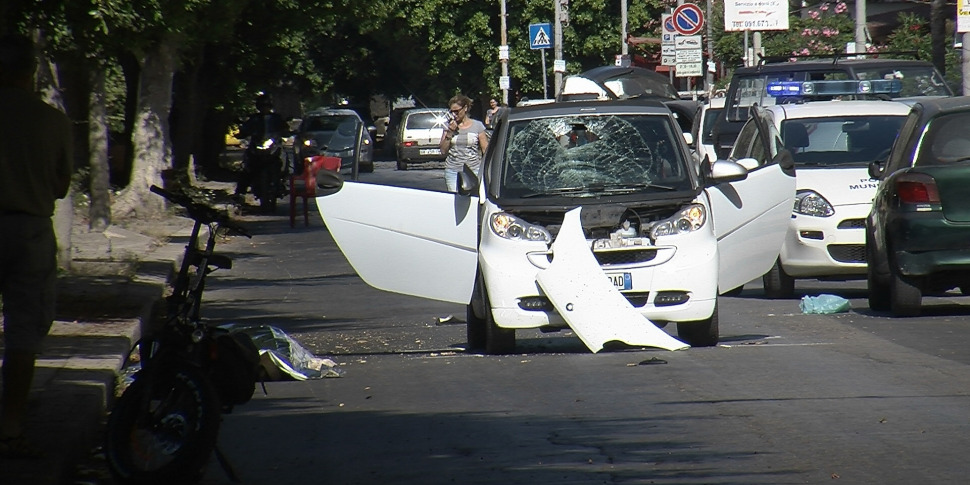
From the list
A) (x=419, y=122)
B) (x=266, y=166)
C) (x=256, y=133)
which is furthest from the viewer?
(x=419, y=122)

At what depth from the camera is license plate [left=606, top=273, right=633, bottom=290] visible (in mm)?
10555

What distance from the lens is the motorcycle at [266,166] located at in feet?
96.6

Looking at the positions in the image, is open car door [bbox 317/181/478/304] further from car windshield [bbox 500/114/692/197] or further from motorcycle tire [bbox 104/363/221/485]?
motorcycle tire [bbox 104/363/221/485]

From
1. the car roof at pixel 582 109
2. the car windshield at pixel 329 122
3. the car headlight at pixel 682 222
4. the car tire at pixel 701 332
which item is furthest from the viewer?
the car windshield at pixel 329 122

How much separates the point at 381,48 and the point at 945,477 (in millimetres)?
63027

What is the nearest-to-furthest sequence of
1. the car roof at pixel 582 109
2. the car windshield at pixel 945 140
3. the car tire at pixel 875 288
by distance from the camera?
the car roof at pixel 582 109, the car windshield at pixel 945 140, the car tire at pixel 875 288

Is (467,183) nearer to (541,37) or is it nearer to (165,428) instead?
(165,428)

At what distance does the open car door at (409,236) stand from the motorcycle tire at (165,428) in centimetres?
449

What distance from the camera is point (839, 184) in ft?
47.5

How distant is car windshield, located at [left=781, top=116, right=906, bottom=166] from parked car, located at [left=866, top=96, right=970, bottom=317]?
7.41 feet

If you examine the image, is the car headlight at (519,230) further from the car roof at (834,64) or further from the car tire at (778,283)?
the car roof at (834,64)

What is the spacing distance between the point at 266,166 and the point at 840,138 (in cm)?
1543

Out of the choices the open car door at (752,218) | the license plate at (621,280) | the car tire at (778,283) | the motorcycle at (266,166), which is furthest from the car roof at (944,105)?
the motorcycle at (266,166)

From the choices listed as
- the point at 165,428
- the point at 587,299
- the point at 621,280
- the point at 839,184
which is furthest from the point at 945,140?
the point at 165,428
